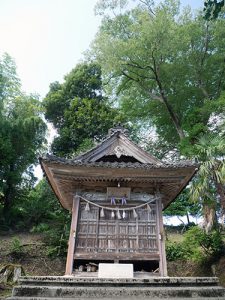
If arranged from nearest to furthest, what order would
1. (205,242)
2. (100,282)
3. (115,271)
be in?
(100,282), (115,271), (205,242)

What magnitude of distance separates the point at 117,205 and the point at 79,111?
1623 centimetres

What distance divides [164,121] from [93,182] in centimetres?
1478

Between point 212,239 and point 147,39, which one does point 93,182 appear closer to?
point 212,239

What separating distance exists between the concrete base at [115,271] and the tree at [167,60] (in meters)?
11.6

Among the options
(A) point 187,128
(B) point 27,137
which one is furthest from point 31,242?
(A) point 187,128

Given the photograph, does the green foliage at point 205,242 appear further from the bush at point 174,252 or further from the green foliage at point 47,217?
the green foliage at point 47,217

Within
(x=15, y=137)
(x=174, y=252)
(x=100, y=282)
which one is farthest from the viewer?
(x=15, y=137)

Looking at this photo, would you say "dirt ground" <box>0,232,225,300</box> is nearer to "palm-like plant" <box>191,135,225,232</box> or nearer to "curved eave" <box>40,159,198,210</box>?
"palm-like plant" <box>191,135,225,232</box>

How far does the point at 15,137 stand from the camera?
932 inches

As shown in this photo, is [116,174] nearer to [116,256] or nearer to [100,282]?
[116,256]

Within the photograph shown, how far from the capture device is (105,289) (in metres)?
6.41

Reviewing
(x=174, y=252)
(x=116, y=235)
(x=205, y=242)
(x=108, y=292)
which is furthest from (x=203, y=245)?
(x=108, y=292)

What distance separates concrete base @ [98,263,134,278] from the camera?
8.22m

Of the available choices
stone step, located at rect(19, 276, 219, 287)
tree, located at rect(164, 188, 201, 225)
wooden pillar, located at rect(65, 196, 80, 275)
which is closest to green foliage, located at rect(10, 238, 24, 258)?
wooden pillar, located at rect(65, 196, 80, 275)
